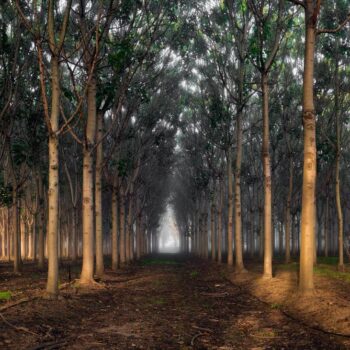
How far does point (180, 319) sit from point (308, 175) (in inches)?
183

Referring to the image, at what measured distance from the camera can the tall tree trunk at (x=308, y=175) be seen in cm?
1055

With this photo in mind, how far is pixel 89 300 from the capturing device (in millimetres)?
11227

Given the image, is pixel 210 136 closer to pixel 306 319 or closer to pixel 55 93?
pixel 55 93

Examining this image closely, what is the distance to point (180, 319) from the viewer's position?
917cm

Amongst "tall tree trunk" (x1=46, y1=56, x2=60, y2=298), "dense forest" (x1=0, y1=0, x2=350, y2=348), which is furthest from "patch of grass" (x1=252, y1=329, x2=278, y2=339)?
"tall tree trunk" (x1=46, y1=56, x2=60, y2=298)

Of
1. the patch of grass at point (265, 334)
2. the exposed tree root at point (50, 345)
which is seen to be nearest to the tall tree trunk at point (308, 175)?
the patch of grass at point (265, 334)

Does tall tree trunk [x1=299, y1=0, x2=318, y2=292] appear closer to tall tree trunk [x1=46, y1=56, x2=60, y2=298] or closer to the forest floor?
the forest floor

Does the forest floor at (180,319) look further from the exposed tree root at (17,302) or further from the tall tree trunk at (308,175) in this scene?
the tall tree trunk at (308,175)

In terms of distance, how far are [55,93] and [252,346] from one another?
7581 millimetres

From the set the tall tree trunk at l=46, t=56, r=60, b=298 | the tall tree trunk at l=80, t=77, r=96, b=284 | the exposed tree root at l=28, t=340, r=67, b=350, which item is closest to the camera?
the exposed tree root at l=28, t=340, r=67, b=350

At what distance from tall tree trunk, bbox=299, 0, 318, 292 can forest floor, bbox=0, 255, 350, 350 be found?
2.26 feet

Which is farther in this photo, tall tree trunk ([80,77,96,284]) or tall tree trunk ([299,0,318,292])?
tall tree trunk ([80,77,96,284])

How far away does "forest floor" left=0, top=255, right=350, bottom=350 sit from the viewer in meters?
7.02

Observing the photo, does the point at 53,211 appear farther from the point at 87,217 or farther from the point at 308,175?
the point at 308,175
